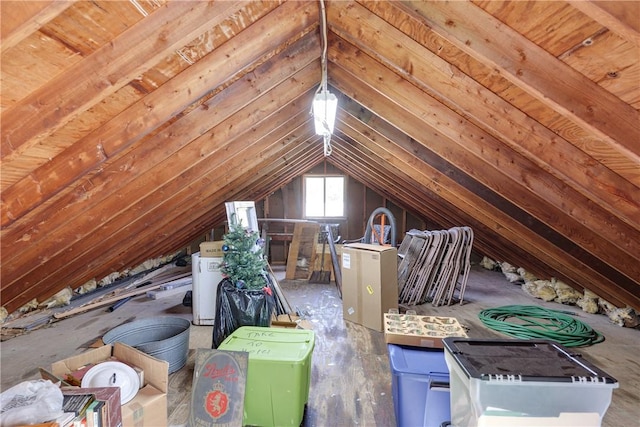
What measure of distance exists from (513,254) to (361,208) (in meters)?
3.62

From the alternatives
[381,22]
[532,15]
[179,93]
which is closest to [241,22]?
[179,93]

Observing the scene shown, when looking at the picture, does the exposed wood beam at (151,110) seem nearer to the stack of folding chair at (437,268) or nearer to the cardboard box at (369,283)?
the cardboard box at (369,283)

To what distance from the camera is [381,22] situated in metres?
1.89

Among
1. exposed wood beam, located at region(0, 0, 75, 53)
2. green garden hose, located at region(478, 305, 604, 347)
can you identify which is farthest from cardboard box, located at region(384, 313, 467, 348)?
exposed wood beam, located at region(0, 0, 75, 53)

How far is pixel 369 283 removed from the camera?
142 inches

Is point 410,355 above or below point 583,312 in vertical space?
above

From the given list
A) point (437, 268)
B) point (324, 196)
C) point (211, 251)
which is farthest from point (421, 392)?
point (324, 196)

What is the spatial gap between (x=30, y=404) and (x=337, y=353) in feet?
7.21

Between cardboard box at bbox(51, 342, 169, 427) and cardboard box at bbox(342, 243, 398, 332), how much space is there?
2189mm

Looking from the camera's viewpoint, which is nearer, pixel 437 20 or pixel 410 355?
pixel 437 20

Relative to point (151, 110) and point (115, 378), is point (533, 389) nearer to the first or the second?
point (115, 378)

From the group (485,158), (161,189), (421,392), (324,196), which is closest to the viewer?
(421,392)

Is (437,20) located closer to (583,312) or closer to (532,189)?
(532,189)

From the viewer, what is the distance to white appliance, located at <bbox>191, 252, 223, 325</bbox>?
144 inches
